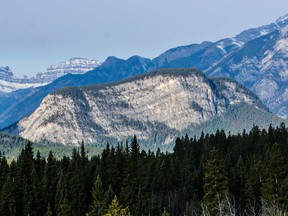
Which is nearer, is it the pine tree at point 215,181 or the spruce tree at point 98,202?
the pine tree at point 215,181

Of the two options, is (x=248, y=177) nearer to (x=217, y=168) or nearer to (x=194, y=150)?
(x=217, y=168)

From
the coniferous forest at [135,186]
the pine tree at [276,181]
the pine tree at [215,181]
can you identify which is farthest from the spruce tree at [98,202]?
the pine tree at [276,181]

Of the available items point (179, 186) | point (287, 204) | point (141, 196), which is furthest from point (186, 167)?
point (287, 204)

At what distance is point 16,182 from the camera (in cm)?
11431

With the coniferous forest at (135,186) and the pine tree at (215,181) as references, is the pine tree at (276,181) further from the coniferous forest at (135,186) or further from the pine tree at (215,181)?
the pine tree at (215,181)

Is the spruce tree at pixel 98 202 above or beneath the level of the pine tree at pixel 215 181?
beneath

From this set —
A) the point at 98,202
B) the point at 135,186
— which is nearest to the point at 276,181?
the point at 98,202

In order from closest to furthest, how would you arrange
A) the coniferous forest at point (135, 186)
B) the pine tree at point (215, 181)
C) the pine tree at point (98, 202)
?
the pine tree at point (215, 181), the coniferous forest at point (135, 186), the pine tree at point (98, 202)

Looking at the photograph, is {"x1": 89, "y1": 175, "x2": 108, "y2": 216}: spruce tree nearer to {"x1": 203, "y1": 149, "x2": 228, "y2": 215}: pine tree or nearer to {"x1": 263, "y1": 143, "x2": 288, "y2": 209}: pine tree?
{"x1": 203, "y1": 149, "x2": 228, "y2": 215}: pine tree

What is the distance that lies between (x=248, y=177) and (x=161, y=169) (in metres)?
36.9

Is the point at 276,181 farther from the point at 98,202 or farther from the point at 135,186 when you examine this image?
the point at 135,186

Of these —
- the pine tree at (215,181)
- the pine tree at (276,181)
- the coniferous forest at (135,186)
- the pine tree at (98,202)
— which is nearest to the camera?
the pine tree at (215,181)

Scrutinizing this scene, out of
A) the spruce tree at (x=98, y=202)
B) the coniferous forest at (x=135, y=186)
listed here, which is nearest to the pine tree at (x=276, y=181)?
the coniferous forest at (x=135, y=186)

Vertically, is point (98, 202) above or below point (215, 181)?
below
